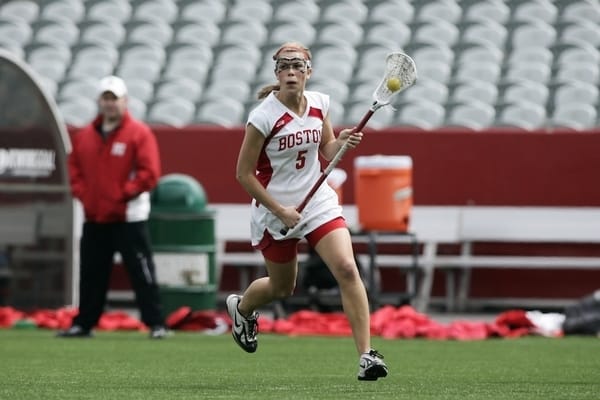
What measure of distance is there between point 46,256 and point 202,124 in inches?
186

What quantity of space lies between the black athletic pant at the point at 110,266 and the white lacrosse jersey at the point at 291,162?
4.29m

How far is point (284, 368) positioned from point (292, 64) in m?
2.17

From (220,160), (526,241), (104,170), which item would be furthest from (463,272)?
(104,170)

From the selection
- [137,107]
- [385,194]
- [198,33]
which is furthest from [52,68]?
[385,194]

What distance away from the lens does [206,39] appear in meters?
22.1

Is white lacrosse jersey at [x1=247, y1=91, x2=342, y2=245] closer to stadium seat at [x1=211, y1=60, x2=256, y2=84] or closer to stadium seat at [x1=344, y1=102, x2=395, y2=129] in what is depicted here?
stadium seat at [x1=344, y1=102, x2=395, y2=129]

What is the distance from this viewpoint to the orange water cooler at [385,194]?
51.8 ft

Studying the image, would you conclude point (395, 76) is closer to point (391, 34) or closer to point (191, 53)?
point (391, 34)

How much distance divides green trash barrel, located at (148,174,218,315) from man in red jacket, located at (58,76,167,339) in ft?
6.44

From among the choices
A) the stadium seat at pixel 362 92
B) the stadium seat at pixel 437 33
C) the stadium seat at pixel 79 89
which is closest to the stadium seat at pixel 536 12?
the stadium seat at pixel 437 33

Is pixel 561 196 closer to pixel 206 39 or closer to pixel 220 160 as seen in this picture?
pixel 220 160

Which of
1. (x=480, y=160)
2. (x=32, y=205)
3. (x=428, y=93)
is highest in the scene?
(x=428, y=93)

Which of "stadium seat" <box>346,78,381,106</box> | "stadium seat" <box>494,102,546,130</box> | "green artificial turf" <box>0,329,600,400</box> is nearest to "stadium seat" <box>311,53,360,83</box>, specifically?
"stadium seat" <box>346,78,381,106</box>

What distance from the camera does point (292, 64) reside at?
818cm
